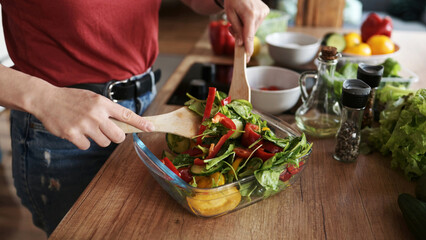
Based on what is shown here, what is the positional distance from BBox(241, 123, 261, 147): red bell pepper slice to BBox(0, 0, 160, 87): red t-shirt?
0.45 metres

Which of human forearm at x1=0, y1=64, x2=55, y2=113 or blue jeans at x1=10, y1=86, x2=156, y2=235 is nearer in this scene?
human forearm at x1=0, y1=64, x2=55, y2=113

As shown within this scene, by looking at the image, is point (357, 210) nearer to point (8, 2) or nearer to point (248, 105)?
point (248, 105)

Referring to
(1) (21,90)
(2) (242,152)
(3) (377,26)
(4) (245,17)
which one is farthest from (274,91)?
(3) (377,26)

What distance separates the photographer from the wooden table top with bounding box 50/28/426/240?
73cm

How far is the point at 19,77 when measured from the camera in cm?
72

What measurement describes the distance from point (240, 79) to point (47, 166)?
61 cm

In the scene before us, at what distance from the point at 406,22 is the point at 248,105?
14.4ft

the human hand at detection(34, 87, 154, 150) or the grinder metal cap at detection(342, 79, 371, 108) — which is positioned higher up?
the human hand at detection(34, 87, 154, 150)

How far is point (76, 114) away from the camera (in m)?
0.71

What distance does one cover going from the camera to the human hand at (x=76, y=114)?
704mm

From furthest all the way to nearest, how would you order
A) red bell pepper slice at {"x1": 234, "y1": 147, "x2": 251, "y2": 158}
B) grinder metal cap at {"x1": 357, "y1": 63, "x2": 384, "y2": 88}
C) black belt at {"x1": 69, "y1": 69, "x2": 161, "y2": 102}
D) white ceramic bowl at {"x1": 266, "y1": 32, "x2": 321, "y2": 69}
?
white ceramic bowl at {"x1": 266, "y1": 32, "x2": 321, "y2": 69}, black belt at {"x1": 69, "y1": 69, "x2": 161, "y2": 102}, grinder metal cap at {"x1": 357, "y1": 63, "x2": 384, "y2": 88}, red bell pepper slice at {"x1": 234, "y1": 147, "x2": 251, "y2": 158}

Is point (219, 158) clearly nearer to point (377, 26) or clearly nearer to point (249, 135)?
point (249, 135)

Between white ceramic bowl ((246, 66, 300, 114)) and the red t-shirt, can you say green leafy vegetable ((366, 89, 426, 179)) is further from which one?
the red t-shirt

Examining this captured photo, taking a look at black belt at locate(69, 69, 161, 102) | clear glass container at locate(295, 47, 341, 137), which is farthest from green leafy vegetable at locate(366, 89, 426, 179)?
black belt at locate(69, 69, 161, 102)
